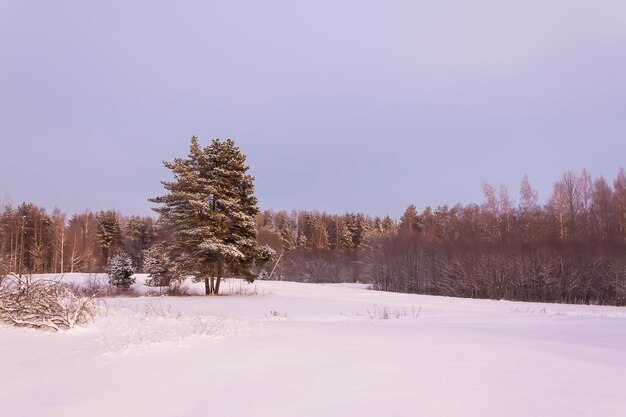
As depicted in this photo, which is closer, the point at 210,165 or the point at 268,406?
the point at 268,406

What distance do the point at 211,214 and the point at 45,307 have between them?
18612mm

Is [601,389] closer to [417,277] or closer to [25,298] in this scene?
[25,298]

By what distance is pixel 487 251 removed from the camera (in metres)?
37.1

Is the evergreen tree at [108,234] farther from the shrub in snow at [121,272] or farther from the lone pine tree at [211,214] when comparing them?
the lone pine tree at [211,214]

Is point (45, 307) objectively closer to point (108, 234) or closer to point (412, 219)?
point (108, 234)

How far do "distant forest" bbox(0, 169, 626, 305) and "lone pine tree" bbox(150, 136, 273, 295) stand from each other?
2.25 m

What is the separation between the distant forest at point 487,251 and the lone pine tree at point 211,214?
7.39 feet

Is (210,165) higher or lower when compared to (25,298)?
higher

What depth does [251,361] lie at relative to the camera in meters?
5.93

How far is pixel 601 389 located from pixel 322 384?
2868 mm

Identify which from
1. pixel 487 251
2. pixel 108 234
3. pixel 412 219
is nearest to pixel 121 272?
pixel 487 251

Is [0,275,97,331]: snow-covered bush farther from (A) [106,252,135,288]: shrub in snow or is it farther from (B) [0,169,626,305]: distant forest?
(A) [106,252,135,288]: shrub in snow

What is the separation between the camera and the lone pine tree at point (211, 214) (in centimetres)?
2744

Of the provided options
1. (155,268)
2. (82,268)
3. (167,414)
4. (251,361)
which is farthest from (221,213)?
(82,268)
